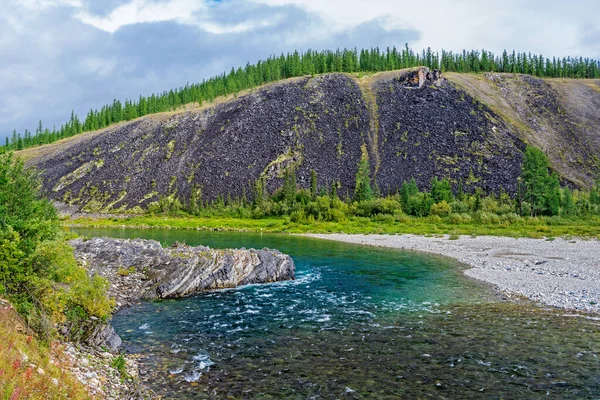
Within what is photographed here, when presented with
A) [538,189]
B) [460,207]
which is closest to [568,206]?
[538,189]

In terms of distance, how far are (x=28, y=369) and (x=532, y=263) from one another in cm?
4140

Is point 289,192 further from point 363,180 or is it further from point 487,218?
point 487,218

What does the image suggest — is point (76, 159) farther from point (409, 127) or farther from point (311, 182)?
point (409, 127)

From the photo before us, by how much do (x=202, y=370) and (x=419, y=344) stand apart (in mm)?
9220

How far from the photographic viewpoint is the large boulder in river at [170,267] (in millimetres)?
27641

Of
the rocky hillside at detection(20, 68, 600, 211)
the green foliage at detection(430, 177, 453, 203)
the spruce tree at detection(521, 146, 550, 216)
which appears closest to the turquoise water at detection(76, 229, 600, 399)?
the spruce tree at detection(521, 146, 550, 216)

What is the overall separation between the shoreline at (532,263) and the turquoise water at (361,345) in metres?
2.84

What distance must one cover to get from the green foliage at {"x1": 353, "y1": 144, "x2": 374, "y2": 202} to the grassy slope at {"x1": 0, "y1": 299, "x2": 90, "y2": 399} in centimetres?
10293

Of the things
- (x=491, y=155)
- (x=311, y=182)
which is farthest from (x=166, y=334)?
(x=491, y=155)

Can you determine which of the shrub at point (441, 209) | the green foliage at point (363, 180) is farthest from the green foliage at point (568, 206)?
the green foliage at point (363, 180)

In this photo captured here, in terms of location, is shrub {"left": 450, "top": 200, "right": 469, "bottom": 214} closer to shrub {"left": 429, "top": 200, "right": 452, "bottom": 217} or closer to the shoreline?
shrub {"left": 429, "top": 200, "right": 452, "bottom": 217}

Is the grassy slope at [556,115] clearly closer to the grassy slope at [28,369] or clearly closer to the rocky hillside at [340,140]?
the rocky hillside at [340,140]

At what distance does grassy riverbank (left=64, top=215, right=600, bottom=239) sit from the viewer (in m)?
71.1

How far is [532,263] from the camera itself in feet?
128
